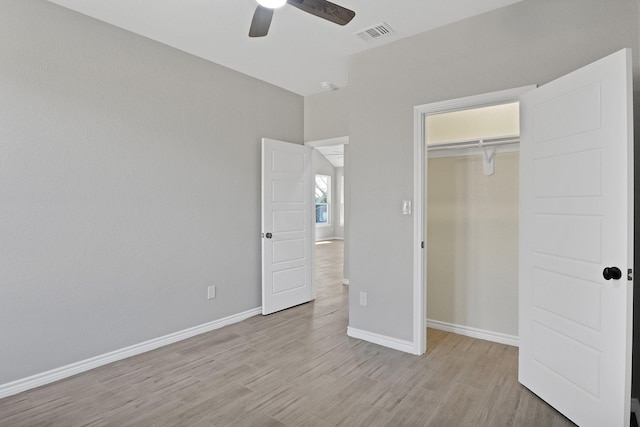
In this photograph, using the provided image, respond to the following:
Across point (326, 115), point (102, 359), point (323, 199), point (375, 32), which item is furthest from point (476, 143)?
point (323, 199)

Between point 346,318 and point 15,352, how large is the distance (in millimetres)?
2965

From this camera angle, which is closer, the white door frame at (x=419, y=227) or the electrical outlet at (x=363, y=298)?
the white door frame at (x=419, y=227)

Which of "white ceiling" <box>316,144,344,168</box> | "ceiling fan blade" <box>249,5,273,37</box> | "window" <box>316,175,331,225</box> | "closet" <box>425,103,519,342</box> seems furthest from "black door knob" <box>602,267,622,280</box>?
"window" <box>316,175,331,225</box>

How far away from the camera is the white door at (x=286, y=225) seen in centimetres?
418

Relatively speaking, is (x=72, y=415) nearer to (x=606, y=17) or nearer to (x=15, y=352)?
(x=15, y=352)

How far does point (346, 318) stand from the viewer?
13.5 feet

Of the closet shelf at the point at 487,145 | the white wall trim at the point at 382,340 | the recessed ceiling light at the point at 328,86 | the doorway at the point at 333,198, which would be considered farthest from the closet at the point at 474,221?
the doorway at the point at 333,198

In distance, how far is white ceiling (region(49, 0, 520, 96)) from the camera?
2.65m

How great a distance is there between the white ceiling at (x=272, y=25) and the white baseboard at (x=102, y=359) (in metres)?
2.78

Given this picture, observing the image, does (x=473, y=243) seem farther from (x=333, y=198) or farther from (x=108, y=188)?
(x=333, y=198)


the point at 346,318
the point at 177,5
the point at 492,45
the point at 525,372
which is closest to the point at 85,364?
the point at 346,318

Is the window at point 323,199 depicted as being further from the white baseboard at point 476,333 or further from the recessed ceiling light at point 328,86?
the white baseboard at point 476,333

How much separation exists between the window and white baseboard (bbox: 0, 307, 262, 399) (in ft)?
27.7

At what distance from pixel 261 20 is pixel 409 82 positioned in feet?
5.08
